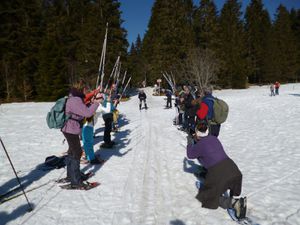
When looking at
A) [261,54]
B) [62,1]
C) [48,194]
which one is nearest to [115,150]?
[48,194]

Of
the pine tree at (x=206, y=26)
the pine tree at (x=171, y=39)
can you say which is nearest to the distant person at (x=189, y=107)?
the pine tree at (x=171, y=39)

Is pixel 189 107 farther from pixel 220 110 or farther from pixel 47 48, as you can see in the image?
pixel 47 48

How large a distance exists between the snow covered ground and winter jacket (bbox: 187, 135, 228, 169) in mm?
859

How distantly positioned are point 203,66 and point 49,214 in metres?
35.4

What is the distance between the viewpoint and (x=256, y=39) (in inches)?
2445

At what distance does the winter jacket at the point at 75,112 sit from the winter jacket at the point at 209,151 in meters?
2.09

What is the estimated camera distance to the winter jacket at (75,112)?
17.3 ft

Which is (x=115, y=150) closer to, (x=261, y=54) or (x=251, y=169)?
(x=251, y=169)

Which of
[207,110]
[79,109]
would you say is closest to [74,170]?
[79,109]

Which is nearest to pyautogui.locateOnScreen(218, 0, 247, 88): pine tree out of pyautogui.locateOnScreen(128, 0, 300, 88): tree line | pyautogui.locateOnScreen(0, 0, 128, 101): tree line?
pyautogui.locateOnScreen(128, 0, 300, 88): tree line

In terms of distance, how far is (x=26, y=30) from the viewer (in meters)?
38.8

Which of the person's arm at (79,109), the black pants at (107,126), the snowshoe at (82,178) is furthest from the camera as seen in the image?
the black pants at (107,126)

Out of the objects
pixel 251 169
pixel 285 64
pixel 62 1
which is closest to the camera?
pixel 251 169

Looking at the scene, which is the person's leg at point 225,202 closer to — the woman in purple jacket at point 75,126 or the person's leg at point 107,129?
the woman in purple jacket at point 75,126
